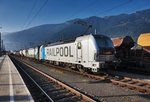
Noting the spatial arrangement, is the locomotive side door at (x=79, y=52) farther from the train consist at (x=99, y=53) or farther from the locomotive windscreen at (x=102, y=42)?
the locomotive windscreen at (x=102, y=42)

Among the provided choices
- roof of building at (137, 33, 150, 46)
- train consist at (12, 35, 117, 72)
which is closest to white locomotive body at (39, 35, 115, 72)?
train consist at (12, 35, 117, 72)

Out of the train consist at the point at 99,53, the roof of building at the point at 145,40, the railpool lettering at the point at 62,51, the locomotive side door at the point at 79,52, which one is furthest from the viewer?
the roof of building at the point at 145,40

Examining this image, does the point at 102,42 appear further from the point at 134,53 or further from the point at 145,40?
the point at 145,40

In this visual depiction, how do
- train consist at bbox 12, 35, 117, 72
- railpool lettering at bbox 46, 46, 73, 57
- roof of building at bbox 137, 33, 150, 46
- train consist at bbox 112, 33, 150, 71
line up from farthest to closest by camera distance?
roof of building at bbox 137, 33, 150, 46
railpool lettering at bbox 46, 46, 73, 57
train consist at bbox 112, 33, 150, 71
train consist at bbox 12, 35, 117, 72

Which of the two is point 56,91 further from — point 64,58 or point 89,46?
point 64,58

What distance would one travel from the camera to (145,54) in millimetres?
13234

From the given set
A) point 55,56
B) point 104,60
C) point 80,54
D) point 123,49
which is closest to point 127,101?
point 104,60

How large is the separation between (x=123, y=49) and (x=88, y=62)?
6.69 metres

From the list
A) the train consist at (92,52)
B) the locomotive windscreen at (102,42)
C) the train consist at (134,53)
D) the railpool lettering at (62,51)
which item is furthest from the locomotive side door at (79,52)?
the train consist at (134,53)

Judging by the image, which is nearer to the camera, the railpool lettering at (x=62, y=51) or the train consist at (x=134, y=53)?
the train consist at (x=134, y=53)

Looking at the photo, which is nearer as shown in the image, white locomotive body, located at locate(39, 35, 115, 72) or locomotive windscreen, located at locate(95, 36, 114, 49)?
white locomotive body, located at locate(39, 35, 115, 72)

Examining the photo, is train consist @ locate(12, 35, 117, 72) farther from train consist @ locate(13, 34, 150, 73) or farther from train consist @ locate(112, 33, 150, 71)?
train consist @ locate(112, 33, 150, 71)

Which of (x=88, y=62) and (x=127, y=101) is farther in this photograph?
(x=88, y=62)

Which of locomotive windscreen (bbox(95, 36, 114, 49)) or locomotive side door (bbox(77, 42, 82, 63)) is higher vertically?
locomotive windscreen (bbox(95, 36, 114, 49))
